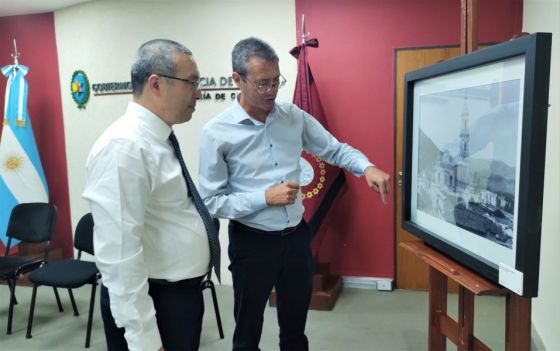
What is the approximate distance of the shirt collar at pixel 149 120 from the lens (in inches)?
46.8

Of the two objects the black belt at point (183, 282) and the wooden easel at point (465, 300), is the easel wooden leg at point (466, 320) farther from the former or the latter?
the black belt at point (183, 282)

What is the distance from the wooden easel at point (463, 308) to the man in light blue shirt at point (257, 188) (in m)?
0.35

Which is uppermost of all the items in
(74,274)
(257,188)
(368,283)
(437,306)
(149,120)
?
(149,120)

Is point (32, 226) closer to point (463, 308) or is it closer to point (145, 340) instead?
point (145, 340)

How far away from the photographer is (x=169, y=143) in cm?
130

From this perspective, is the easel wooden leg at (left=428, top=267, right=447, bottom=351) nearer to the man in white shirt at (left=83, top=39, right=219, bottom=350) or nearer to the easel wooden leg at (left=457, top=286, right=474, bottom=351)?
the easel wooden leg at (left=457, top=286, right=474, bottom=351)

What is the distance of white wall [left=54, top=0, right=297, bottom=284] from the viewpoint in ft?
11.2

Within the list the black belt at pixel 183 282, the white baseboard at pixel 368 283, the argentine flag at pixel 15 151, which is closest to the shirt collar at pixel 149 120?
the black belt at pixel 183 282

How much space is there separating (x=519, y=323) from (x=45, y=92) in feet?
14.1

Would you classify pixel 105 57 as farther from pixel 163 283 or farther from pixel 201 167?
pixel 163 283

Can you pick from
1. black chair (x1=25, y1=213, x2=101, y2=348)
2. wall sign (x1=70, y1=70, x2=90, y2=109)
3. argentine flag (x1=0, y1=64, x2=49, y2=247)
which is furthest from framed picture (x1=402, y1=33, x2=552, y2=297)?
argentine flag (x1=0, y1=64, x2=49, y2=247)

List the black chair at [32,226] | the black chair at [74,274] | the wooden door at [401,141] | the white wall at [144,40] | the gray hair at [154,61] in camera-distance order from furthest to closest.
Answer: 1. the white wall at [144,40]
2. the wooden door at [401,141]
3. the black chair at [32,226]
4. the black chair at [74,274]
5. the gray hair at [154,61]

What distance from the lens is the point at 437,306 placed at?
1776 mm

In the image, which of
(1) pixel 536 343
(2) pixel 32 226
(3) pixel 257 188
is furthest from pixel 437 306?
(2) pixel 32 226
